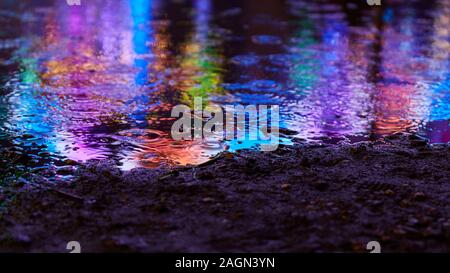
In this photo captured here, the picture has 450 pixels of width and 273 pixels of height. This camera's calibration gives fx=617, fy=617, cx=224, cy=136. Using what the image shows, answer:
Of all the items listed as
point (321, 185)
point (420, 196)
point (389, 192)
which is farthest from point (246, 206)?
point (420, 196)

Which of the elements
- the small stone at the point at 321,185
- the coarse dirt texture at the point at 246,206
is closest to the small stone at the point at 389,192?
the coarse dirt texture at the point at 246,206

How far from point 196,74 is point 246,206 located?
5164 millimetres

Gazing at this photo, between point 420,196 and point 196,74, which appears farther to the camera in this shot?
point 196,74

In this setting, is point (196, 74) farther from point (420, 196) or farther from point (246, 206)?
point (420, 196)

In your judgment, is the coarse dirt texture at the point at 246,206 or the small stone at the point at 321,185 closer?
the coarse dirt texture at the point at 246,206

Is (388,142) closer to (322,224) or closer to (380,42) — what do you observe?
(322,224)

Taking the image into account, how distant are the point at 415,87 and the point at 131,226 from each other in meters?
5.93

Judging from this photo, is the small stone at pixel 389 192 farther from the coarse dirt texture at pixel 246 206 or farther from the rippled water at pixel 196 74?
the rippled water at pixel 196 74

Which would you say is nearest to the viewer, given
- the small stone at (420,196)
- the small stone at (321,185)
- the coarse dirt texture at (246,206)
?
the coarse dirt texture at (246,206)

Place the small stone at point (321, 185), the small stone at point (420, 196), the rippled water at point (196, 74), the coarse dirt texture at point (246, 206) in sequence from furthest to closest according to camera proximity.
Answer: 1. the rippled water at point (196, 74)
2. the small stone at point (321, 185)
3. the small stone at point (420, 196)
4. the coarse dirt texture at point (246, 206)

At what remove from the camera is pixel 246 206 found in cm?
461

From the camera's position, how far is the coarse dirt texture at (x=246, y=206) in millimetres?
4055

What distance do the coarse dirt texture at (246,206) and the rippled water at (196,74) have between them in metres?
0.69
